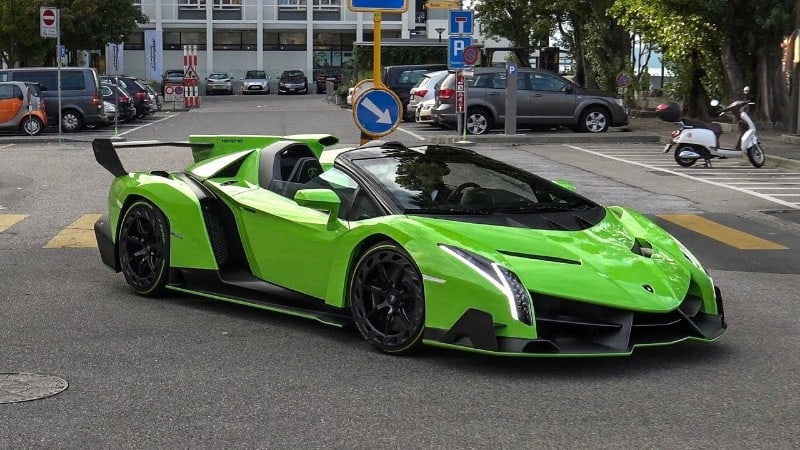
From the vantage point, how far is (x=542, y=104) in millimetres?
29719

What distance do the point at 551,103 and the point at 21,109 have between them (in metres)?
13.4

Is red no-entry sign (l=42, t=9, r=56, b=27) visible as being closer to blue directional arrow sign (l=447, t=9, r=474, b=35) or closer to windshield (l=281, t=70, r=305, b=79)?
blue directional arrow sign (l=447, t=9, r=474, b=35)

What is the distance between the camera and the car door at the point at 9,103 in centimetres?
2995

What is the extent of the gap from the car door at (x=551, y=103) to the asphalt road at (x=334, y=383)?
804 inches

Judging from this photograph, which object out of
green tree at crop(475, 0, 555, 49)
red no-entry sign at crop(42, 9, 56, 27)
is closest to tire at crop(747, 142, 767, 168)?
red no-entry sign at crop(42, 9, 56, 27)

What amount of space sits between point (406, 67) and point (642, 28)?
9529mm

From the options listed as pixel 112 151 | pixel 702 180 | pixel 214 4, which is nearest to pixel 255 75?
pixel 214 4

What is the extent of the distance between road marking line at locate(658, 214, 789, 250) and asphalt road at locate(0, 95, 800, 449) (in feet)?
5.67

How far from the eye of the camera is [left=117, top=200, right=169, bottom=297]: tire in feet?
26.2

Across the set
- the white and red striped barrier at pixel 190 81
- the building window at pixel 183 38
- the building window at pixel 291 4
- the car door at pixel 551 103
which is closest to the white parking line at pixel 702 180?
the car door at pixel 551 103

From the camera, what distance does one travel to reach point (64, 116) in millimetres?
32406

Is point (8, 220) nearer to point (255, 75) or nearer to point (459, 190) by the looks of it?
point (459, 190)

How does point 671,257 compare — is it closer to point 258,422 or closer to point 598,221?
point 598,221

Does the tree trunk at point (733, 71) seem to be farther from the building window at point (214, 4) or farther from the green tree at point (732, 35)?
the building window at point (214, 4)
